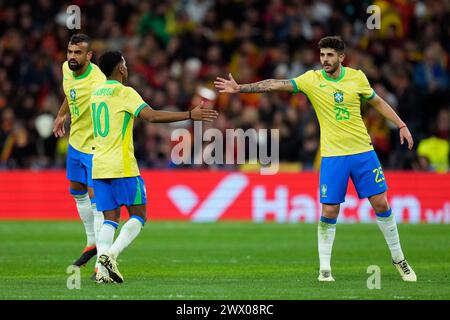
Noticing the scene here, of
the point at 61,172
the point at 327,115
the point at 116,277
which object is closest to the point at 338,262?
the point at 327,115

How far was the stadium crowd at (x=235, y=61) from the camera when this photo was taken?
25.2 meters

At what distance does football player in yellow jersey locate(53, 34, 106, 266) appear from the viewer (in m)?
13.5

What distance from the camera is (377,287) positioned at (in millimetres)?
11688

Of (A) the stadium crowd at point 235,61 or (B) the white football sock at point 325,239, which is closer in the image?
(B) the white football sock at point 325,239

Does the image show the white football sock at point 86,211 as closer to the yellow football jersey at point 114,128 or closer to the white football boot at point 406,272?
the yellow football jersey at point 114,128

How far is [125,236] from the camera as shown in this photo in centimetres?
1223

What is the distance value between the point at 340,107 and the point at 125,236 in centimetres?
300

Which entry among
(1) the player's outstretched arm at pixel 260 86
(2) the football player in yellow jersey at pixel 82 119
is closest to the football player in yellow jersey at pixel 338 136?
(1) the player's outstretched arm at pixel 260 86

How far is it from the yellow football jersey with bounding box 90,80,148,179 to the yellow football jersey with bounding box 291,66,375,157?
2121 mm

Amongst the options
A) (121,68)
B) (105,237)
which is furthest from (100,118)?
(105,237)

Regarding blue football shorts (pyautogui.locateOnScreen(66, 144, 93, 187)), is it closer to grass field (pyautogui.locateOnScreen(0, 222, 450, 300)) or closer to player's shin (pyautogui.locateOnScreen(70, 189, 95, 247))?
player's shin (pyautogui.locateOnScreen(70, 189, 95, 247))

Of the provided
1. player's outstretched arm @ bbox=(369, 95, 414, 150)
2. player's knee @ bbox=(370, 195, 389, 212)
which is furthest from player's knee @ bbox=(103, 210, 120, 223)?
player's outstretched arm @ bbox=(369, 95, 414, 150)

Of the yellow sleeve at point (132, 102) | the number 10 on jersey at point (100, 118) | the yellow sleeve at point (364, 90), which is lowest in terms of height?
the number 10 on jersey at point (100, 118)

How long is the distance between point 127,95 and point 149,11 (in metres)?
16.9
